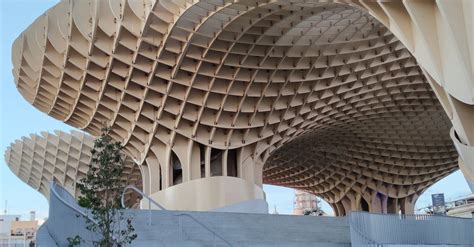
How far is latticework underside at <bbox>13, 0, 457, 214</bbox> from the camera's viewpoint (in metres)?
29.2

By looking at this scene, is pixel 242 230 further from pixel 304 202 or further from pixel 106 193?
pixel 304 202

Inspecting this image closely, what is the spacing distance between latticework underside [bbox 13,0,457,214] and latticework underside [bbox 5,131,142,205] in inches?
562

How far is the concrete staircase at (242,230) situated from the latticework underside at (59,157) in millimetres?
30549

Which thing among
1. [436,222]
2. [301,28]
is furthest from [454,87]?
[301,28]

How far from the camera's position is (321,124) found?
41969 millimetres

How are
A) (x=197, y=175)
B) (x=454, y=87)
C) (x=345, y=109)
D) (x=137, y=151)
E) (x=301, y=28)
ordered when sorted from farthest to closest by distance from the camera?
(x=345, y=109), (x=137, y=151), (x=197, y=175), (x=301, y=28), (x=454, y=87)

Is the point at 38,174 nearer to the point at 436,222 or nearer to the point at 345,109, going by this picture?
the point at 345,109

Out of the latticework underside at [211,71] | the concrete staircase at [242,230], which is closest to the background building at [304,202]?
the latticework underside at [211,71]

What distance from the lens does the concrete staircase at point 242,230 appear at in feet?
59.1

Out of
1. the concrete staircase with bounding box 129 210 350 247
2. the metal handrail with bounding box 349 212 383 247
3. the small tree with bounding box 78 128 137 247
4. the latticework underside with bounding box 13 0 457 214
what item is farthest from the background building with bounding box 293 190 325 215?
the small tree with bounding box 78 128 137 247

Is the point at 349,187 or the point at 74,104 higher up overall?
the point at 74,104

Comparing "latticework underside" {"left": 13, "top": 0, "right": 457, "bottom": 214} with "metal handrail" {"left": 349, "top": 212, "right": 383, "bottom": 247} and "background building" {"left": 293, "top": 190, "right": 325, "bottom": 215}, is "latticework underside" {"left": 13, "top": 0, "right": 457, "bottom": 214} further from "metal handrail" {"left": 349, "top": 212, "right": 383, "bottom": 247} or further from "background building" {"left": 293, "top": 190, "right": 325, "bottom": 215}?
"background building" {"left": 293, "top": 190, "right": 325, "bottom": 215}

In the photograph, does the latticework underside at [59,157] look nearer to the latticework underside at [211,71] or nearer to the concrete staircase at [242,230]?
the latticework underside at [211,71]

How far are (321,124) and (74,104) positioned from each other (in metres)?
17.3
